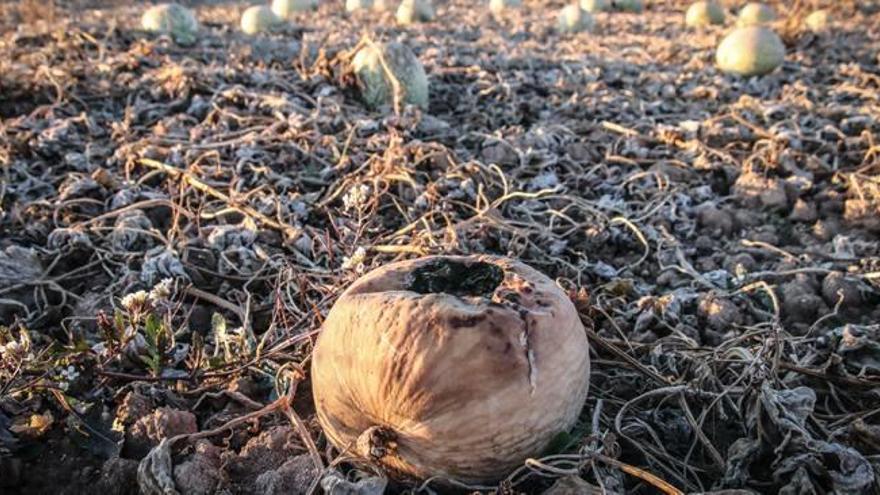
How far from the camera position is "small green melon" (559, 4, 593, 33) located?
8.42 meters

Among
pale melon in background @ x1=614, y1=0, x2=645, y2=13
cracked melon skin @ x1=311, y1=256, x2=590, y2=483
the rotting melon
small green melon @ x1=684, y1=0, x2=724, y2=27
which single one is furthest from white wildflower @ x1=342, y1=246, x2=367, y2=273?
pale melon in background @ x1=614, y1=0, x2=645, y2=13

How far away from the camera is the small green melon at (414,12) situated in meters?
8.81

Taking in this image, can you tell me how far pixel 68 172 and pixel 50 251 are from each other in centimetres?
93

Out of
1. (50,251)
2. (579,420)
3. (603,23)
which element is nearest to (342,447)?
(579,420)

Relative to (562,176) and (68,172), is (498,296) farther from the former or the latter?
(68,172)

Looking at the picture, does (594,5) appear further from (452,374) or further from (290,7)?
(452,374)

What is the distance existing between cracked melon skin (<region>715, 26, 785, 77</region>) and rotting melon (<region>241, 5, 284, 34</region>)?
4.94 meters

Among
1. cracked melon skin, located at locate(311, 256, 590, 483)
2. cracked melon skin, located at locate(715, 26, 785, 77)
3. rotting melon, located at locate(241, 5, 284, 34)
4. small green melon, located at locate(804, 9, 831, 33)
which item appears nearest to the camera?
cracked melon skin, located at locate(311, 256, 590, 483)

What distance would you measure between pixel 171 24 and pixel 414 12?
3003 mm

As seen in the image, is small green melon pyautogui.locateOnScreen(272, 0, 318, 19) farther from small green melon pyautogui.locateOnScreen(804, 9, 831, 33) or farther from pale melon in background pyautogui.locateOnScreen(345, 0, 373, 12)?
small green melon pyautogui.locateOnScreen(804, 9, 831, 33)

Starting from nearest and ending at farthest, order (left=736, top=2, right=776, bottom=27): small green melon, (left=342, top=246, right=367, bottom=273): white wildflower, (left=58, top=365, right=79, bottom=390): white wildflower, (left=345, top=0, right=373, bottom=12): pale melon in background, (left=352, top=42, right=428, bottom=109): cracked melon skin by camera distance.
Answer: (left=58, top=365, right=79, bottom=390): white wildflower → (left=342, top=246, right=367, bottom=273): white wildflower → (left=352, top=42, right=428, bottom=109): cracked melon skin → (left=736, top=2, right=776, bottom=27): small green melon → (left=345, top=0, right=373, bottom=12): pale melon in background

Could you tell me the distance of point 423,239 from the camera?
3090mm

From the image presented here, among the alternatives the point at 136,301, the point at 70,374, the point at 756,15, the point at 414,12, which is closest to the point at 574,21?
the point at 414,12

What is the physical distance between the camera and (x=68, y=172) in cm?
405
